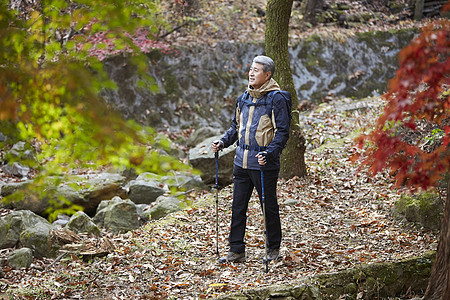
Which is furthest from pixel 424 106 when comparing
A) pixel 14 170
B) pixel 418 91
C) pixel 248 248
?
pixel 14 170

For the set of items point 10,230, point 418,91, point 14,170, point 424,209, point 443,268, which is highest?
point 418,91

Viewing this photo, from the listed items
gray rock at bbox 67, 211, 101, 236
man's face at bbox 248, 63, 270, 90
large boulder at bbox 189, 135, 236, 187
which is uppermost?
man's face at bbox 248, 63, 270, 90

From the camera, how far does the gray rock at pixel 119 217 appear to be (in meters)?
6.97

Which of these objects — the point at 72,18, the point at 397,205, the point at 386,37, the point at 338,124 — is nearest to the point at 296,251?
the point at 397,205

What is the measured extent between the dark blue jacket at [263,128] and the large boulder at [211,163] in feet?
12.9

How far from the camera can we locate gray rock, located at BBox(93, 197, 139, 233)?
274 inches

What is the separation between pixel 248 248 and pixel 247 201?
0.98 m

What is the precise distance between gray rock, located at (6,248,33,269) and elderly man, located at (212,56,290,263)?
9.49ft

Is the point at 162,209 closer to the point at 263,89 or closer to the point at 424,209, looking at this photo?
the point at 263,89

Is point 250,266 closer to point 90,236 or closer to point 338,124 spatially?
point 90,236

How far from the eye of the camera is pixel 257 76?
4566 mm

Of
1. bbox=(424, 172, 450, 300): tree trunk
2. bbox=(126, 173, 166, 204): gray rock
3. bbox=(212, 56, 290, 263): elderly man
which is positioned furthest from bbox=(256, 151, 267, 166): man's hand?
bbox=(126, 173, 166, 204): gray rock

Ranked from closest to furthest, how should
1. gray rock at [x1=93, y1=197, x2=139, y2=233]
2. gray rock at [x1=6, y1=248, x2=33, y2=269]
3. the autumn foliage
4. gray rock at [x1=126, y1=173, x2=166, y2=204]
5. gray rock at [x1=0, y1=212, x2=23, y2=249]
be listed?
the autumn foliage → gray rock at [x1=6, y1=248, x2=33, y2=269] → gray rock at [x1=0, y1=212, x2=23, y2=249] → gray rock at [x1=93, y1=197, x2=139, y2=233] → gray rock at [x1=126, y1=173, x2=166, y2=204]

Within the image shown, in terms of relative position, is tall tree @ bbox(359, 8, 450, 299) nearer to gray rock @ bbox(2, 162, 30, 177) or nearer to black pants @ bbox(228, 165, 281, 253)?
black pants @ bbox(228, 165, 281, 253)
